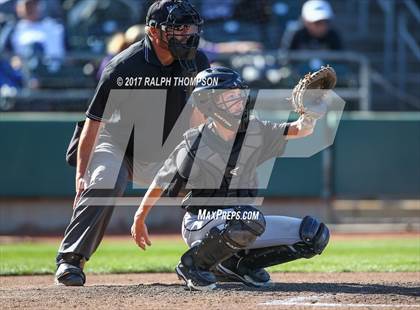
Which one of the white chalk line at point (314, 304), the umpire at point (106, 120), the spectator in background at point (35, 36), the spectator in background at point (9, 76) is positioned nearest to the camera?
the white chalk line at point (314, 304)

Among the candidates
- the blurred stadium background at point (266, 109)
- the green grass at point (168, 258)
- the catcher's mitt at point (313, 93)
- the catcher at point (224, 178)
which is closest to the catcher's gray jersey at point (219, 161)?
the catcher at point (224, 178)

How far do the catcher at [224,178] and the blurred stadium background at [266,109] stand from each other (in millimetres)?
5178

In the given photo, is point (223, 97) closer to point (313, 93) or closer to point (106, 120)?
point (313, 93)

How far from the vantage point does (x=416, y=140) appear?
12.2 m

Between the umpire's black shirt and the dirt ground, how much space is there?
3.87 feet

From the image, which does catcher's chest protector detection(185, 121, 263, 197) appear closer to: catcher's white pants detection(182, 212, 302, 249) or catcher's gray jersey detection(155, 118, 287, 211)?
catcher's gray jersey detection(155, 118, 287, 211)

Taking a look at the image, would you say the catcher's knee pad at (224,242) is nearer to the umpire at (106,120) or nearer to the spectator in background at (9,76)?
the umpire at (106,120)

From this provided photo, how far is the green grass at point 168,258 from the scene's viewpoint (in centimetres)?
777

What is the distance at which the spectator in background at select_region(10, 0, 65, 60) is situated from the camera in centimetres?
1313

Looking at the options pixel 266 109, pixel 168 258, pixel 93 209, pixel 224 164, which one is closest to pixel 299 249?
pixel 224 164

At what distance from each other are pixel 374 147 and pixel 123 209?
360 cm

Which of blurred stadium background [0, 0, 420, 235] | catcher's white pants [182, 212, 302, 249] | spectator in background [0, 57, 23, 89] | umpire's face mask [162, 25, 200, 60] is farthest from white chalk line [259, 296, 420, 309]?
spectator in background [0, 57, 23, 89]

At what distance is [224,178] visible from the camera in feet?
18.4

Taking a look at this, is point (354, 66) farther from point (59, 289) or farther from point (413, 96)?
point (59, 289)
